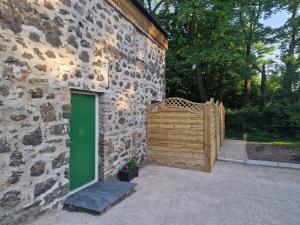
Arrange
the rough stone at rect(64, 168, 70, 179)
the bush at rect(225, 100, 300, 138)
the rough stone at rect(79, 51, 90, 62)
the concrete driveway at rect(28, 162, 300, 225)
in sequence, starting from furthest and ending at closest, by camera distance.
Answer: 1. the bush at rect(225, 100, 300, 138)
2. the rough stone at rect(79, 51, 90, 62)
3. the rough stone at rect(64, 168, 70, 179)
4. the concrete driveway at rect(28, 162, 300, 225)

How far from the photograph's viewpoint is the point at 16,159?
3230mm

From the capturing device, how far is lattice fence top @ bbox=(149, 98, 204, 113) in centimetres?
680

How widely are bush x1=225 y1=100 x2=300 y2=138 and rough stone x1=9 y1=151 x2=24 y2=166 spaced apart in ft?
41.6

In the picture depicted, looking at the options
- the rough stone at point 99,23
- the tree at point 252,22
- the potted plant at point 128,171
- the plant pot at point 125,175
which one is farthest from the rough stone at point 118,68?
the tree at point 252,22

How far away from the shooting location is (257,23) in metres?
14.5

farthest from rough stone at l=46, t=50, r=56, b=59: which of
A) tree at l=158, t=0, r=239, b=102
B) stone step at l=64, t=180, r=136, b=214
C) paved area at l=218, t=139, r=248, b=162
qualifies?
tree at l=158, t=0, r=239, b=102

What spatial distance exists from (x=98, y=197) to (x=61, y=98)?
1.84 meters

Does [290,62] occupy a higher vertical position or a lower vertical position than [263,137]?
higher

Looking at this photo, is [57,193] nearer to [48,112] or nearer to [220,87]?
[48,112]

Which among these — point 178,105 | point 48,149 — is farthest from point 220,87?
point 48,149

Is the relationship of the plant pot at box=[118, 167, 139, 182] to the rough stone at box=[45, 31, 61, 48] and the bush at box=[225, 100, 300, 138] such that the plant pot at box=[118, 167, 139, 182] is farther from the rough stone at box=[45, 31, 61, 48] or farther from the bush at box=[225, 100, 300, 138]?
the bush at box=[225, 100, 300, 138]

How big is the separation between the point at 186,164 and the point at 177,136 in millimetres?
830

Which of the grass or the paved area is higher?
the grass

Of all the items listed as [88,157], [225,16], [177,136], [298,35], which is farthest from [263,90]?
[88,157]
